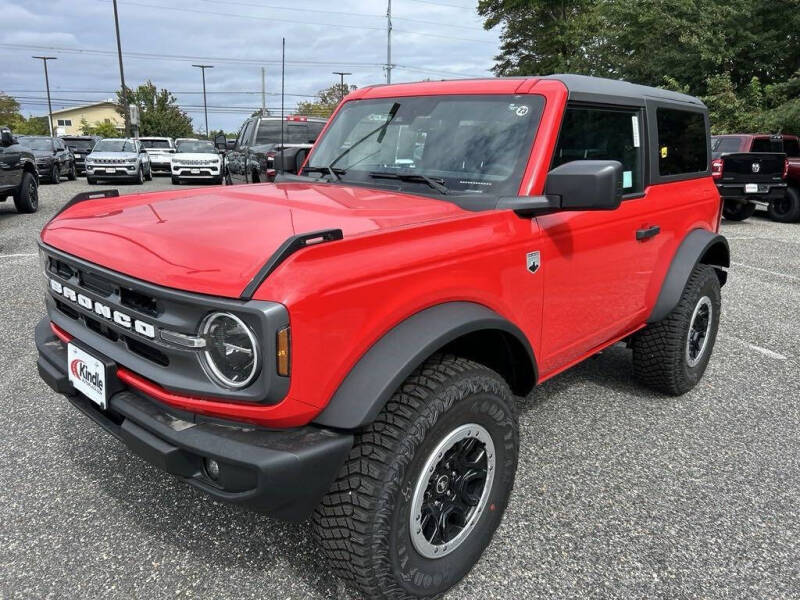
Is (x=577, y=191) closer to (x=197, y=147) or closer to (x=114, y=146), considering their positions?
(x=114, y=146)

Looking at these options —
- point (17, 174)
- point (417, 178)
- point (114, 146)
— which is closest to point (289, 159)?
point (417, 178)

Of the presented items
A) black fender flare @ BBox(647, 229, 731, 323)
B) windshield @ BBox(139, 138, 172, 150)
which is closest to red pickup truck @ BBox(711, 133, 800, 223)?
black fender flare @ BBox(647, 229, 731, 323)

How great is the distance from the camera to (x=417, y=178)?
279cm

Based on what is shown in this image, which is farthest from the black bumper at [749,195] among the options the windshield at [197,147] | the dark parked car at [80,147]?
the dark parked car at [80,147]

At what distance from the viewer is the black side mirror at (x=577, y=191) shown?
2.30 m

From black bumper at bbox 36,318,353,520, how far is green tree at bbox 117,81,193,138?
5857 centimetres

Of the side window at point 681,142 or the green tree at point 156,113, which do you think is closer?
the side window at point 681,142

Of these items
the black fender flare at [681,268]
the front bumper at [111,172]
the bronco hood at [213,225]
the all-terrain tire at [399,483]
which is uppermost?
the bronco hood at [213,225]

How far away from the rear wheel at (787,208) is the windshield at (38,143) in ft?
64.9

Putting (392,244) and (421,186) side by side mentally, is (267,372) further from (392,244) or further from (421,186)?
(421,186)

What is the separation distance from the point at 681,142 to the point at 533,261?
1.82m

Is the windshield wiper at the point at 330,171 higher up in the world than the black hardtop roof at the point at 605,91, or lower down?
lower down

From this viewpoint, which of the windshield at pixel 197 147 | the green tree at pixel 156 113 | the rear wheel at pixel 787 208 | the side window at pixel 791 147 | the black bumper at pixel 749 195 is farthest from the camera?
the green tree at pixel 156 113

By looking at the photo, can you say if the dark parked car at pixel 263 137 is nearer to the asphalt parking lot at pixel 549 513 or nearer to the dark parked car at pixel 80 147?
the asphalt parking lot at pixel 549 513
